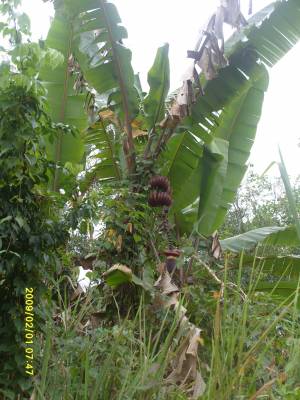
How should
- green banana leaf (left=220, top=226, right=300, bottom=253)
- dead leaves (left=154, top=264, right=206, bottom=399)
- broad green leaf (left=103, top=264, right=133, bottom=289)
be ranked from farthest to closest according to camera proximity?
1. green banana leaf (left=220, top=226, right=300, bottom=253)
2. broad green leaf (left=103, top=264, right=133, bottom=289)
3. dead leaves (left=154, top=264, right=206, bottom=399)

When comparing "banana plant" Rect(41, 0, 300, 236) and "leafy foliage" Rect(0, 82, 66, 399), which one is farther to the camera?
"banana plant" Rect(41, 0, 300, 236)

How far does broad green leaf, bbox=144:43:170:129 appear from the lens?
384cm

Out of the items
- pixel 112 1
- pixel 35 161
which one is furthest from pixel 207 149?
pixel 35 161

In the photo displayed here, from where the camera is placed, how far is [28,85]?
7.04ft

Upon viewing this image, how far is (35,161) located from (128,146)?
63.6 inches

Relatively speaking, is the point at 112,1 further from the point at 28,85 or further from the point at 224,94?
the point at 28,85

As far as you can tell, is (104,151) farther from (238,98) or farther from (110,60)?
(238,98)

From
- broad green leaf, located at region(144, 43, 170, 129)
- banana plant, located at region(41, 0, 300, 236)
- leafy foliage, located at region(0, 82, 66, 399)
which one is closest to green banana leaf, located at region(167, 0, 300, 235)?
banana plant, located at region(41, 0, 300, 236)

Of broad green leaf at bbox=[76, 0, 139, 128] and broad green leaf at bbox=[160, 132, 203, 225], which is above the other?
broad green leaf at bbox=[76, 0, 139, 128]

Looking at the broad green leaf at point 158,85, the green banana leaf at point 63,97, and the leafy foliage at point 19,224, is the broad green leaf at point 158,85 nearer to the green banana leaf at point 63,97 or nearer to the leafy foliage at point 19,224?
the green banana leaf at point 63,97

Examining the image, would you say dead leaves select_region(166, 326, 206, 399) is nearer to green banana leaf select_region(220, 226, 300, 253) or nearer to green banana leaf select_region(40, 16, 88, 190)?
green banana leaf select_region(220, 226, 300, 253)
